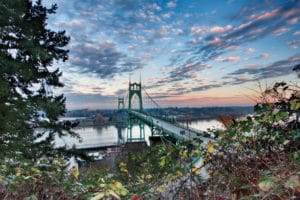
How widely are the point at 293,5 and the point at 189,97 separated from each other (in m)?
13.1

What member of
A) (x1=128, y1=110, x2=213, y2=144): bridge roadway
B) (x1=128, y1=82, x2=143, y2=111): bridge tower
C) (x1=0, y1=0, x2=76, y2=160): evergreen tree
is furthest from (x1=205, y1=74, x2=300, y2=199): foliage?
(x1=128, y1=82, x2=143, y2=111): bridge tower

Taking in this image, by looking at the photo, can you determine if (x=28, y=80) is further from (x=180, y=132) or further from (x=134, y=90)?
(x=134, y=90)

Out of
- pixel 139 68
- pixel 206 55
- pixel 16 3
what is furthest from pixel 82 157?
pixel 139 68

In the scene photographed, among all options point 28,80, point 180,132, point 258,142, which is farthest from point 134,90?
point 258,142

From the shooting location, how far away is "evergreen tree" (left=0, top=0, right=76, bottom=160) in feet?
15.3

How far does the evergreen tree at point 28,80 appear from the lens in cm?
467

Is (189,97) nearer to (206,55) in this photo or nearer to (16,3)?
(206,55)

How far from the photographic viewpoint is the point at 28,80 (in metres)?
6.05

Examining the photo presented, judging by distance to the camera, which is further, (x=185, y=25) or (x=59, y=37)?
(x=185, y=25)

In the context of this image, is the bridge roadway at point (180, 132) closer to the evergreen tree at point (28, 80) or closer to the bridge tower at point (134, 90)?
the evergreen tree at point (28, 80)

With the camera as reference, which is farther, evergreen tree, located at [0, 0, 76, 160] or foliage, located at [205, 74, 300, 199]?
evergreen tree, located at [0, 0, 76, 160]

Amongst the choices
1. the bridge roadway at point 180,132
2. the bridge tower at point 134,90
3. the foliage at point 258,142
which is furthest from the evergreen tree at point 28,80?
the bridge tower at point 134,90

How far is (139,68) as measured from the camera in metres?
21.5

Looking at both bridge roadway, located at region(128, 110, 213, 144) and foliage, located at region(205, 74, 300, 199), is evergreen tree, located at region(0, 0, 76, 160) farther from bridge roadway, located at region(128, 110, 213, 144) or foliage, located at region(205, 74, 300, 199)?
foliage, located at region(205, 74, 300, 199)
